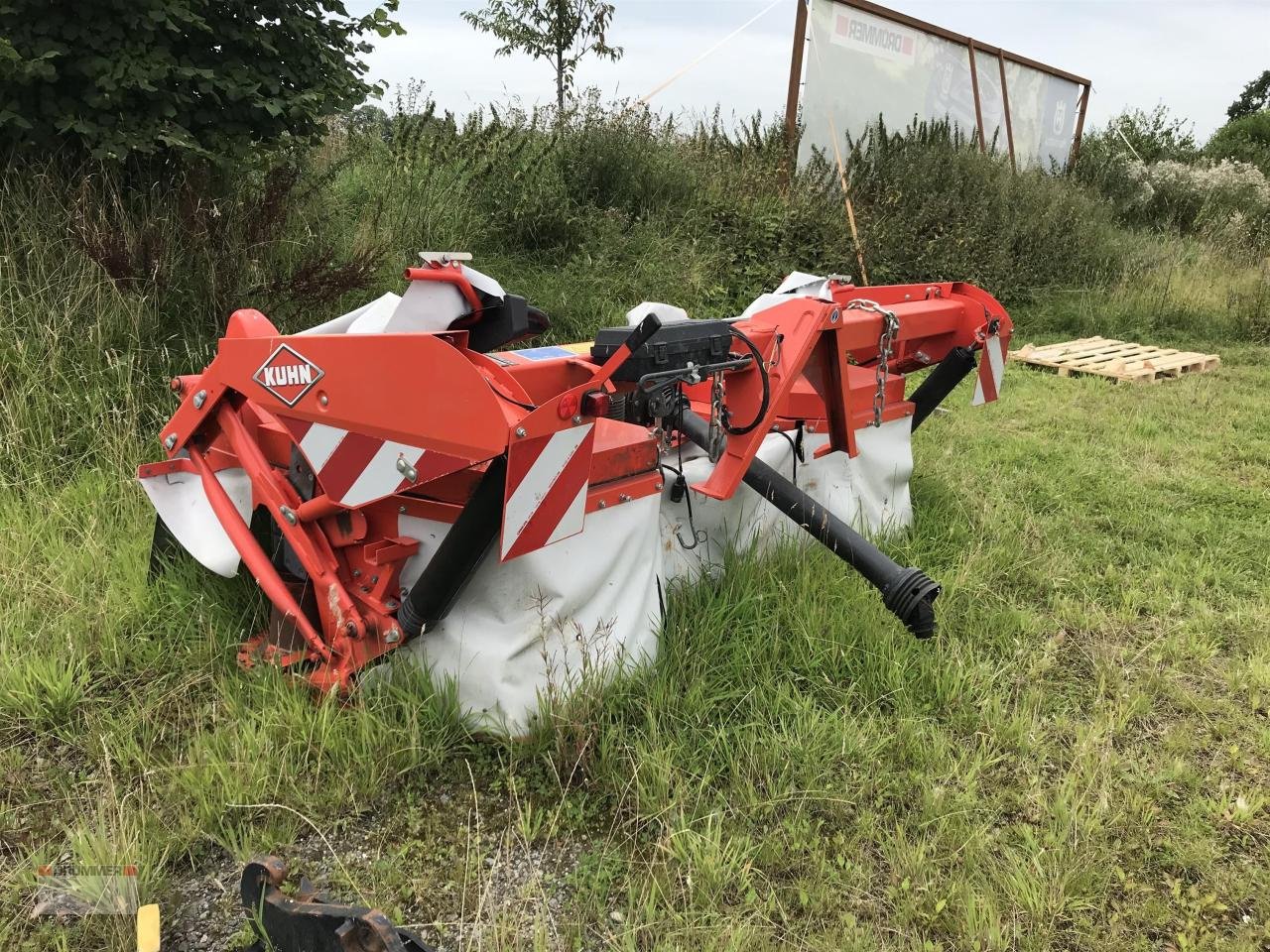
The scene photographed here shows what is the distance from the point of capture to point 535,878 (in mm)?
1840

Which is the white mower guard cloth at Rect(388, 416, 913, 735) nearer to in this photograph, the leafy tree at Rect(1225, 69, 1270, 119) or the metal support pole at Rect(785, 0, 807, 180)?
the metal support pole at Rect(785, 0, 807, 180)

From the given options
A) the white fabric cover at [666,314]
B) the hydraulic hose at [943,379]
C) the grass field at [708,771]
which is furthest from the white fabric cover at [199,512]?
the hydraulic hose at [943,379]

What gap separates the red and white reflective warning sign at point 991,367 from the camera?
11.3 feet

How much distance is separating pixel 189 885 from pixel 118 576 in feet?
3.99

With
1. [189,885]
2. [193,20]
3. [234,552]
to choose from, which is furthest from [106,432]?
[189,885]

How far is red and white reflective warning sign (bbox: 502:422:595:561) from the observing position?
1.78 meters

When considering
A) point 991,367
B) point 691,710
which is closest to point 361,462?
point 691,710

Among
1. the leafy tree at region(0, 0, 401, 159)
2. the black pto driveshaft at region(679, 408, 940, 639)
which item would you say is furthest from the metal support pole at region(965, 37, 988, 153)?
the black pto driveshaft at region(679, 408, 940, 639)

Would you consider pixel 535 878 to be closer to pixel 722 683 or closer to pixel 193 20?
pixel 722 683

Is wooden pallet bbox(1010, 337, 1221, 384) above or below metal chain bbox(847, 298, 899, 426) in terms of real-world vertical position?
below

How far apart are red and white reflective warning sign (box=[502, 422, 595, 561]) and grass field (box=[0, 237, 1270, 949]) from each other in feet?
1.51

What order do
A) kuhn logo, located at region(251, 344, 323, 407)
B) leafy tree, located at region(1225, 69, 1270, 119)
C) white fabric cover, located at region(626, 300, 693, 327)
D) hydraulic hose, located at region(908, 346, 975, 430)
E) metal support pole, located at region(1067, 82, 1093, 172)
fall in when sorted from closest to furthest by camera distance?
kuhn logo, located at region(251, 344, 323, 407) → white fabric cover, located at region(626, 300, 693, 327) → hydraulic hose, located at region(908, 346, 975, 430) → metal support pole, located at region(1067, 82, 1093, 172) → leafy tree, located at region(1225, 69, 1270, 119)

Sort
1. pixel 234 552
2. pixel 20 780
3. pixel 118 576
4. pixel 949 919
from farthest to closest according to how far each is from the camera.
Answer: pixel 118 576
pixel 234 552
pixel 20 780
pixel 949 919

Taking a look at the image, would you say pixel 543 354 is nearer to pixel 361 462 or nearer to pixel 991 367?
pixel 361 462
